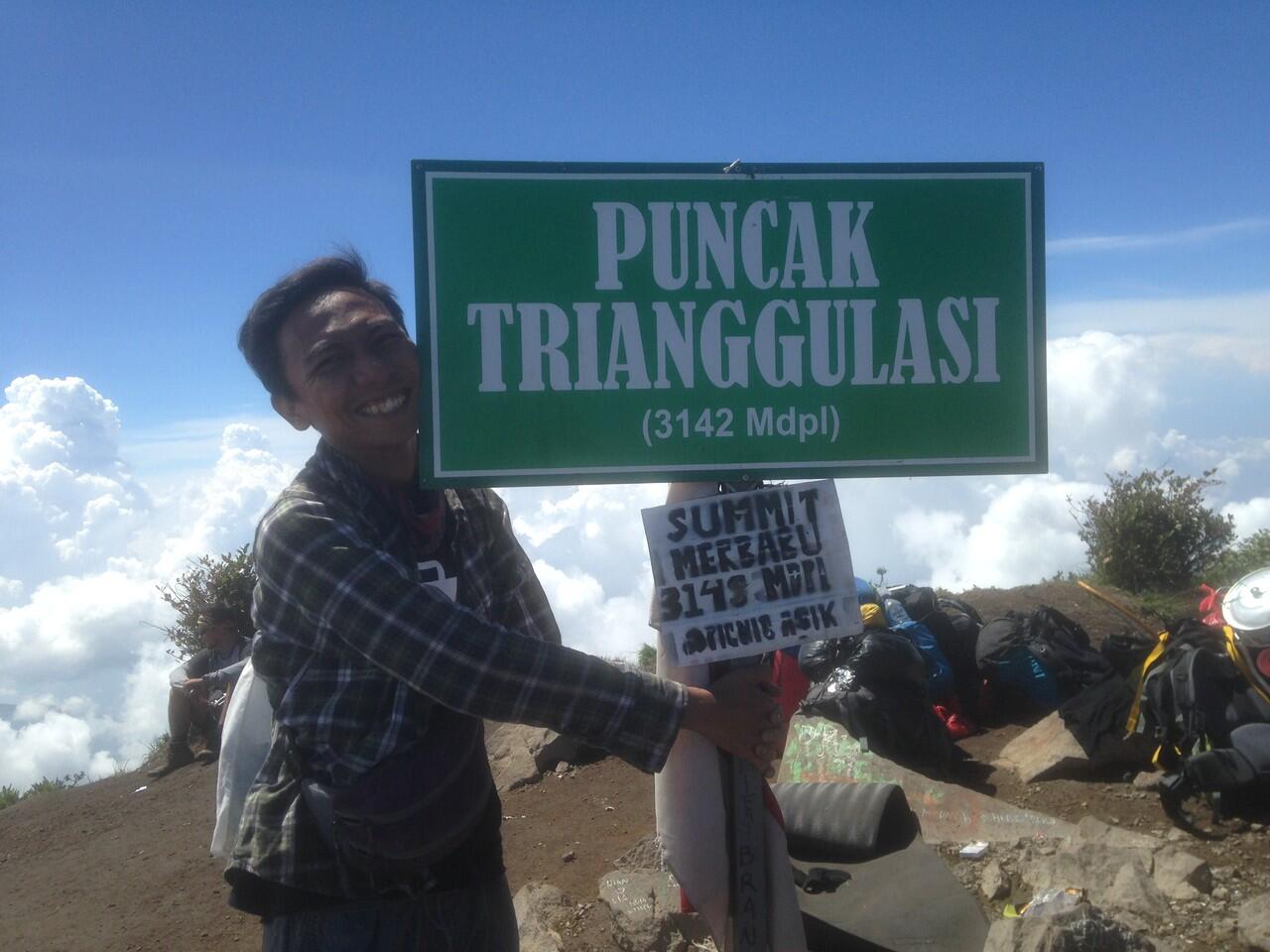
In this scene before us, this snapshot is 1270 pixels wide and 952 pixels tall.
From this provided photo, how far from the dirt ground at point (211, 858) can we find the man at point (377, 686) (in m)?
2.01

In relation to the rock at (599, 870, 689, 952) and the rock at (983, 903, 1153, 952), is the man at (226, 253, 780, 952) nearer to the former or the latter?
the rock at (983, 903, 1153, 952)

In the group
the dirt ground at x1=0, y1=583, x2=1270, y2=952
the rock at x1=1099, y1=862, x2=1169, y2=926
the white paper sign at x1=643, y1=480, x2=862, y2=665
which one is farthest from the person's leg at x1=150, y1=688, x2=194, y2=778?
the white paper sign at x1=643, y1=480, x2=862, y2=665

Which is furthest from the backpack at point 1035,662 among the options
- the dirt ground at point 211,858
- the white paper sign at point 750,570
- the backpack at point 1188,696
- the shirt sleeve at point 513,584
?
the white paper sign at point 750,570

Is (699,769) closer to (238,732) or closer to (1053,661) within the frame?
(238,732)

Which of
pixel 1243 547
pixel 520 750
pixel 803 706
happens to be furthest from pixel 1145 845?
pixel 1243 547

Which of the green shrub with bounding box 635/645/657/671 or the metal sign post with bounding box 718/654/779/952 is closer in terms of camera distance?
the metal sign post with bounding box 718/654/779/952

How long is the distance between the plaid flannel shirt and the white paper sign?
156 mm

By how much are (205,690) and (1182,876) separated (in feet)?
26.4

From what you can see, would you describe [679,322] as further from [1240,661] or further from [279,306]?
[1240,661]

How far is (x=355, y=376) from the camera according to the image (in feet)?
6.59

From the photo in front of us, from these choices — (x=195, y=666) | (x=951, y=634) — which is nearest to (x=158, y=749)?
(x=195, y=666)

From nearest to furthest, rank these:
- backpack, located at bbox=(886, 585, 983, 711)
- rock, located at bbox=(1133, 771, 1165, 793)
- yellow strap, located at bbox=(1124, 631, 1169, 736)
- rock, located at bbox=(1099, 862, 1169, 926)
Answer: rock, located at bbox=(1099, 862, 1169, 926)
rock, located at bbox=(1133, 771, 1165, 793)
yellow strap, located at bbox=(1124, 631, 1169, 736)
backpack, located at bbox=(886, 585, 983, 711)

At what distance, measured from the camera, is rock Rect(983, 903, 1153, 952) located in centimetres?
286

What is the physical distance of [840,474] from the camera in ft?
6.58
